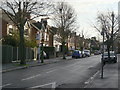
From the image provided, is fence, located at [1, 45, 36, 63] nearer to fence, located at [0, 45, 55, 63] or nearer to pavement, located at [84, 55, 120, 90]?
fence, located at [0, 45, 55, 63]

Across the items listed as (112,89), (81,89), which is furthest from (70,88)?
(112,89)

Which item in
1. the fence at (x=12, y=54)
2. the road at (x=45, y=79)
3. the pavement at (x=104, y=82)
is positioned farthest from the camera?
the fence at (x=12, y=54)

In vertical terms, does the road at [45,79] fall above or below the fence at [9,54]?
below

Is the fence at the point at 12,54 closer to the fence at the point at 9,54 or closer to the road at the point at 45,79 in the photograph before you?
the fence at the point at 9,54

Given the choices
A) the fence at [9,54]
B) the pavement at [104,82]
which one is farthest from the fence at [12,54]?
the pavement at [104,82]

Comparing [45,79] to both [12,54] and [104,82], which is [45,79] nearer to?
[104,82]

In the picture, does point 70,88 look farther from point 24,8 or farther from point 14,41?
point 14,41

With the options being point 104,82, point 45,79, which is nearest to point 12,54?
point 45,79

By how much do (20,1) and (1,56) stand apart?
22.4 feet

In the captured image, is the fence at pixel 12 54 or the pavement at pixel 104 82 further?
the fence at pixel 12 54

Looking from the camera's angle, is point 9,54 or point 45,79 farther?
point 9,54

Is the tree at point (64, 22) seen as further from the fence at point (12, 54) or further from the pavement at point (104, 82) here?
the pavement at point (104, 82)

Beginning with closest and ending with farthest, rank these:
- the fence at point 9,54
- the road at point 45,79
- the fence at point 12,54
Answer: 1. the road at point 45,79
2. the fence at point 9,54
3. the fence at point 12,54

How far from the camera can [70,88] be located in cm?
1318
